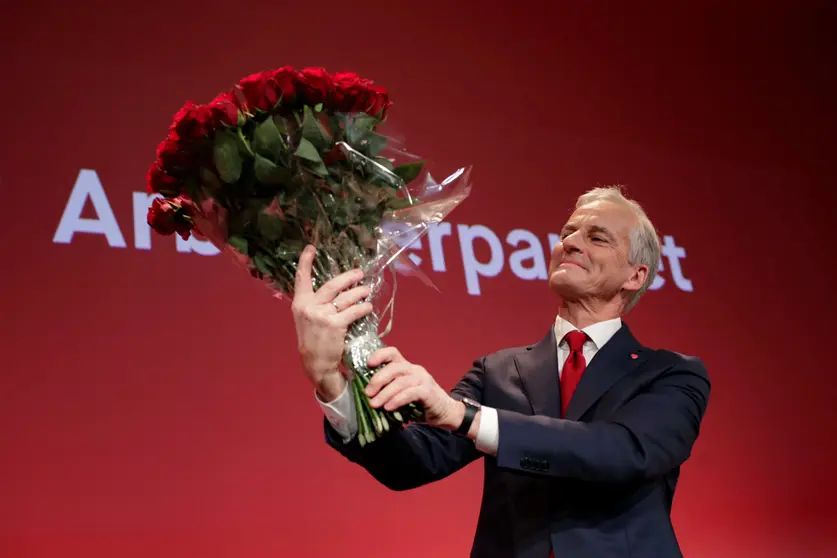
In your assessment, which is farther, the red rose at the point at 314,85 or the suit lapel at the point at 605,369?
the suit lapel at the point at 605,369

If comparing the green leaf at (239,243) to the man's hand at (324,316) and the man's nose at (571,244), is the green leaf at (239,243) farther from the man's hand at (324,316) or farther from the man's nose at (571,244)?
the man's nose at (571,244)

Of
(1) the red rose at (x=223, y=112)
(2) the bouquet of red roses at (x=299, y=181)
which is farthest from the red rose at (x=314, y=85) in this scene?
(1) the red rose at (x=223, y=112)

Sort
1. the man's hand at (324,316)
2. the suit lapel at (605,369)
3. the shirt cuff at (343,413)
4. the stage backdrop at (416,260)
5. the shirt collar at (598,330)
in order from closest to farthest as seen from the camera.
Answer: the man's hand at (324,316) < the shirt cuff at (343,413) < the suit lapel at (605,369) < the shirt collar at (598,330) < the stage backdrop at (416,260)

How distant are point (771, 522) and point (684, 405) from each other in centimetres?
280

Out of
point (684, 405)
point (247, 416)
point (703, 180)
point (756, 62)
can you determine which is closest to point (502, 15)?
point (703, 180)

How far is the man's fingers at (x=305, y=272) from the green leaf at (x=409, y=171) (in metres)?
0.22

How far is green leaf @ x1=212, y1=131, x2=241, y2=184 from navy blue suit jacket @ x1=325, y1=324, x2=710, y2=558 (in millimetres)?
466

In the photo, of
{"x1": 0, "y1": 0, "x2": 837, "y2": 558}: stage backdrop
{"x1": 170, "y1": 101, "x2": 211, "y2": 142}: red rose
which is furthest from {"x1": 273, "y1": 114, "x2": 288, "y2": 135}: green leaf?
{"x1": 0, "y1": 0, "x2": 837, "y2": 558}: stage backdrop

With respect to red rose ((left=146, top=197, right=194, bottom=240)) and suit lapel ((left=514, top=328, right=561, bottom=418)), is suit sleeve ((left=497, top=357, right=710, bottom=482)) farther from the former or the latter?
red rose ((left=146, top=197, right=194, bottom=240))

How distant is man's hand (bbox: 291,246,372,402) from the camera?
1321 mm

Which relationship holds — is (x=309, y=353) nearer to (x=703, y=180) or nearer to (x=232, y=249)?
(x=232, y=249)

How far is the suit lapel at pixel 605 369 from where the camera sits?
5.74ft

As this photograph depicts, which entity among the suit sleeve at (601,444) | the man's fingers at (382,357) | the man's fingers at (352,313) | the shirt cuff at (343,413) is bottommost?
the suit sleeve at (601,444)

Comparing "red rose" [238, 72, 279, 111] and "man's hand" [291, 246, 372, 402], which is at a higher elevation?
"red rose" [238, 72, 279, 111]
